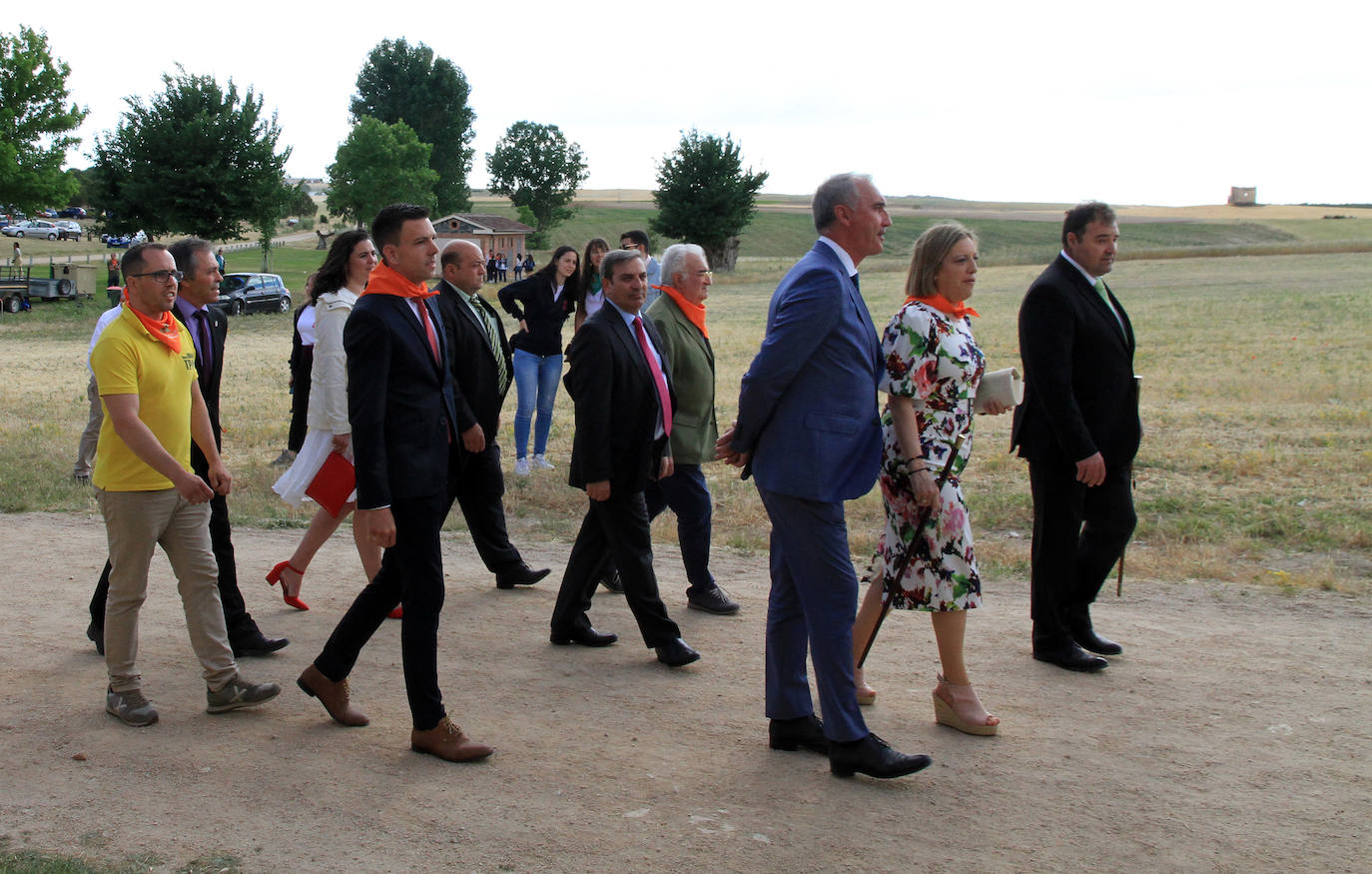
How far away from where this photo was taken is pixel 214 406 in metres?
5.58

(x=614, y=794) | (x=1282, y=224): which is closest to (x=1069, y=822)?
(x=614, y=794)

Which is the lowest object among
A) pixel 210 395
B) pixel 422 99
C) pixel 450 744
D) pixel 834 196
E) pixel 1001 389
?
pixel 450 744

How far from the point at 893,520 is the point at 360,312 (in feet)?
7.20

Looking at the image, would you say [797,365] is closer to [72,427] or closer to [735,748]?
[735,748]

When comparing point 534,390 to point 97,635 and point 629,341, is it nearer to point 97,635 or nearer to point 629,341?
point 629,341

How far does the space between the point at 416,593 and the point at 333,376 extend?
7.39ft

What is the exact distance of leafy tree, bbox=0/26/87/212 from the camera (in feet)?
134

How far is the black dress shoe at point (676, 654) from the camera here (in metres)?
5.41

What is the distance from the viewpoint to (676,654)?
542cm

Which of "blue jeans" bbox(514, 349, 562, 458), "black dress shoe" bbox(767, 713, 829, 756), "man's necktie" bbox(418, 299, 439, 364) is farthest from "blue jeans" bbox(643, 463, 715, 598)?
"blue jeans" bbox(514, 349, 562, 458)

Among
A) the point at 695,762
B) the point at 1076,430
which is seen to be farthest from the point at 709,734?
the point at 1076,430

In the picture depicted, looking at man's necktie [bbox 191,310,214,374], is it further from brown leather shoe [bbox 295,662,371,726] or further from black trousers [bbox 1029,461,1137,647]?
black trousers [bbox 1029,461,1137,647]

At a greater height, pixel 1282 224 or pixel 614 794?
pixel 1282 224

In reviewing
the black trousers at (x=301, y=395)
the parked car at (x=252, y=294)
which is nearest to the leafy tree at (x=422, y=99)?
the parked car at (x=252, y=294)
